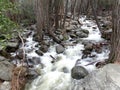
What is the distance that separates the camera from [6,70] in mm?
5316

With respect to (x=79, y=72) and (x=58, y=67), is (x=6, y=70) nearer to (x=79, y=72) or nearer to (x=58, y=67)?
(x=58, y=67)

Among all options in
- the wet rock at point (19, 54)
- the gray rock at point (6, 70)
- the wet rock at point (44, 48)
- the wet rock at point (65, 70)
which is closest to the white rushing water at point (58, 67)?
the wet rock at point (65, 70)

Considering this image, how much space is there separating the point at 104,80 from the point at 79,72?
3.77 ft

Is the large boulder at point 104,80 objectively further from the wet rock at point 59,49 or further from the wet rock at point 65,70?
the wet rock at point 59,49

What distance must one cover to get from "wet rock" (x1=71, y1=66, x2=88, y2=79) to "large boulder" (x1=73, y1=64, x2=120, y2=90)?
774 millimetres

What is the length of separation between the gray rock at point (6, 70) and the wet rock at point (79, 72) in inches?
54.3

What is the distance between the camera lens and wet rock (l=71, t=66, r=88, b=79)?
5.22m

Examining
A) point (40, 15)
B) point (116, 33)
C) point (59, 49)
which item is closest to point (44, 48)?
point (59, 49)

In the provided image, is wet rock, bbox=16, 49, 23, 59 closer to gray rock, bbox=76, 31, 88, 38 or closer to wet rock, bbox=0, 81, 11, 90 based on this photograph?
wet rock, bbox=0, 81, 11, 90

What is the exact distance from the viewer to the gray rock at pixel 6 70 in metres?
5.21

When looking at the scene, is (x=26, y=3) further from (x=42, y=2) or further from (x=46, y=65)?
(x=46, y=65)

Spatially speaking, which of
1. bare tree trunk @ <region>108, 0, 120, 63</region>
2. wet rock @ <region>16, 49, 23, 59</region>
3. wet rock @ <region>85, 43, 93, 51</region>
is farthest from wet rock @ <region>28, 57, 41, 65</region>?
bare tree trunk @ <region>108, 0, 120, 63</region>

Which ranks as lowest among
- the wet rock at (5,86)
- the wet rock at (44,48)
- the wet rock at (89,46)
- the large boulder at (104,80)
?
the wet rock at (5,86)

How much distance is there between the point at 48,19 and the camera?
299 inches
